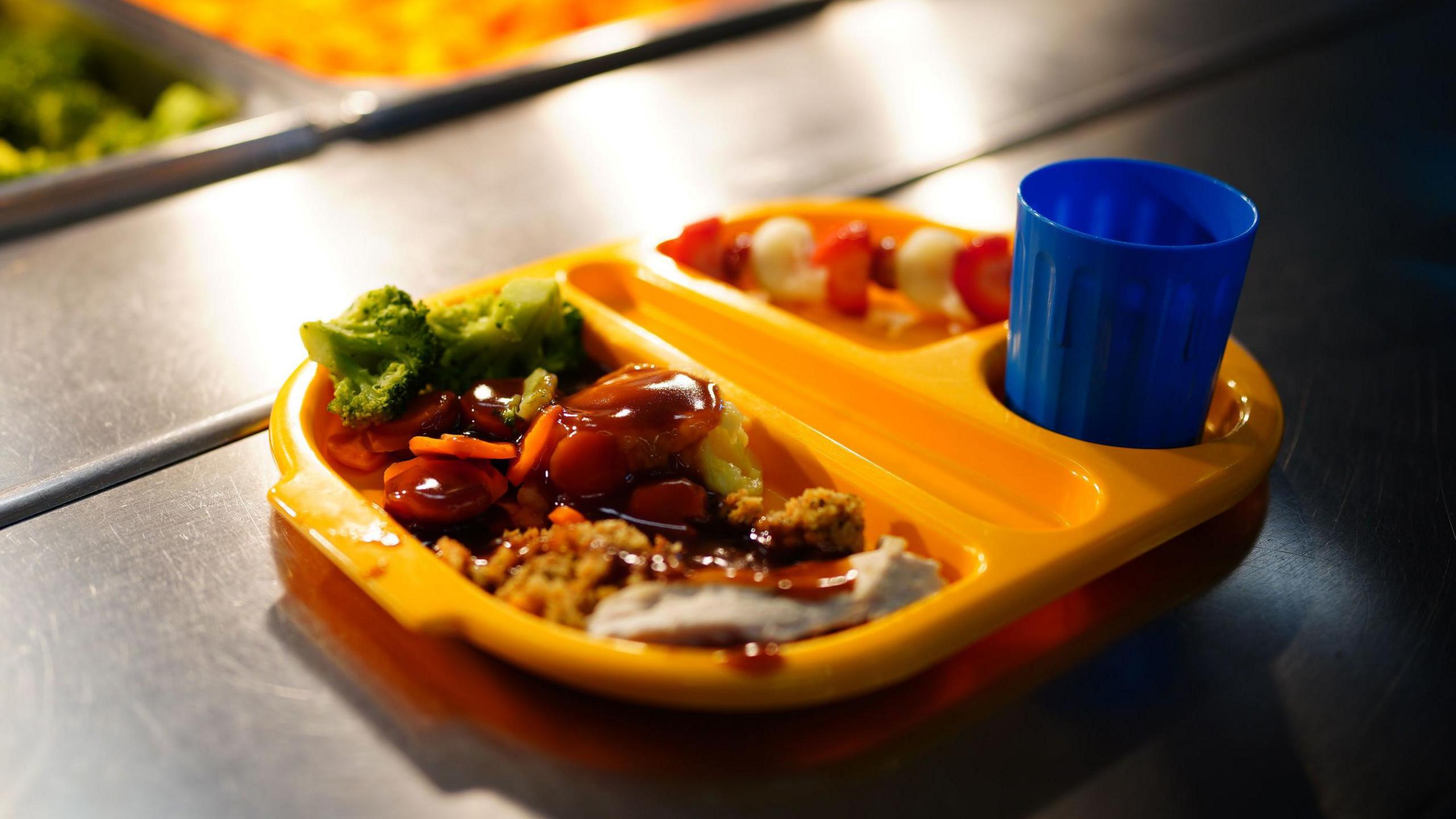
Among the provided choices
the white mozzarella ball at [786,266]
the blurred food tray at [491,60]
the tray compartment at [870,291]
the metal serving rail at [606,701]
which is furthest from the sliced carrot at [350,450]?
the blurred food tray at [491,60]

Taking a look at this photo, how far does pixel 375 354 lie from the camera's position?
141 centimetres

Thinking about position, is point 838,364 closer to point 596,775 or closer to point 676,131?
point 596,775

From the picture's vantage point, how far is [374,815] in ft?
3.10

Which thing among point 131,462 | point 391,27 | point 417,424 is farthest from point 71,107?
point 417,424

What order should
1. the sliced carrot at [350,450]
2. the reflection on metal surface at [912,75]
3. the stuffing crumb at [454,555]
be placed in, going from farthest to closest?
the reflection on metal surface at [912,75], the sliced carrot at [350,450], the stuffing crumb at [454,555]

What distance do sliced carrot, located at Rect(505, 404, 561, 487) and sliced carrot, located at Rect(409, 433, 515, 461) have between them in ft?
0.07

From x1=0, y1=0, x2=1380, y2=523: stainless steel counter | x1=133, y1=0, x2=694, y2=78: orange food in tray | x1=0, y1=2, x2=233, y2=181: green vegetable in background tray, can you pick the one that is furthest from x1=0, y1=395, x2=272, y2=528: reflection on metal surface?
x1=133, y1=0, x2=694, y2=78: orange food in tray

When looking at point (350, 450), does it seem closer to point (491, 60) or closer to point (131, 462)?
point (131, 462)

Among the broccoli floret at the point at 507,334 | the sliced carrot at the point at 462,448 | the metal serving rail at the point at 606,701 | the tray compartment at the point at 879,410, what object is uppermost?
the broccoli floret at the point at 507,334

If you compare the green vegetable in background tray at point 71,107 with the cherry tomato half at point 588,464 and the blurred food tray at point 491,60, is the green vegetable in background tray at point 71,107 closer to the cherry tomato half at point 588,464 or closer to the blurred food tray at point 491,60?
the blurred food tray at point 491,60

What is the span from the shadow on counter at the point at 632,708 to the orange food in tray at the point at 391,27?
2.25 meters

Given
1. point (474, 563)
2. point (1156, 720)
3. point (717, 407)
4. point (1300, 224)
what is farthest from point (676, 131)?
point (1156, 720)

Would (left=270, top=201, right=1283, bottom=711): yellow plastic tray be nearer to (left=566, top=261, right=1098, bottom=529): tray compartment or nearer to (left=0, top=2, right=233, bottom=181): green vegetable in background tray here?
(left=566, top=261, right=1098, bottom=529): tray compartment

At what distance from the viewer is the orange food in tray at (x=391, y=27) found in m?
3.12
